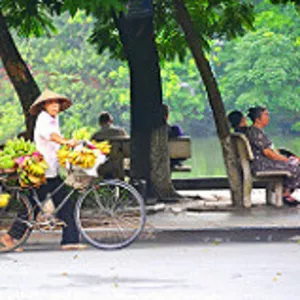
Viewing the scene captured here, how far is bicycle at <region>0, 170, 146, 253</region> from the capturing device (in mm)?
10844

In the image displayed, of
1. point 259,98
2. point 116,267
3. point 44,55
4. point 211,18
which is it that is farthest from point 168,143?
point 44,55

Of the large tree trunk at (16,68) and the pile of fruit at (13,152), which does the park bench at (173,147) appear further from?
the pile of fruit at (13,152)

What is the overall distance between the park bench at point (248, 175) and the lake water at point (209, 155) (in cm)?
2028

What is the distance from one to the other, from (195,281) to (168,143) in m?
7.73

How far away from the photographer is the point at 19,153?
35.7ft

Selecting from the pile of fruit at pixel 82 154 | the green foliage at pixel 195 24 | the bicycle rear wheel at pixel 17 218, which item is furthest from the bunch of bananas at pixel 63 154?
the green foliage at pixel 195 24

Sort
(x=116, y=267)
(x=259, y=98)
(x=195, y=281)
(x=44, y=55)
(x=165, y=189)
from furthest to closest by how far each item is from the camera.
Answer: (x=44, y=55), (x=259, y=98), (x=165, y=189), (x=116, y=267), (x=195, y=281)

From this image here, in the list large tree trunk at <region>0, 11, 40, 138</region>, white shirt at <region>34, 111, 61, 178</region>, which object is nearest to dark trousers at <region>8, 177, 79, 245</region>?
white shirt at <region>34, 111, 61, 178</region>

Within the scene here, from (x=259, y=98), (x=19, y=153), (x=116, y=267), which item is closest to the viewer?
(x=116, y=267)

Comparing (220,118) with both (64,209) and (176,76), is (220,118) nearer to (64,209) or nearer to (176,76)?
(64,209)

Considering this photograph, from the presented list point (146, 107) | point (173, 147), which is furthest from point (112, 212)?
point (173, 147)

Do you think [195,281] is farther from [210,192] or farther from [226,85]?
[226,85]

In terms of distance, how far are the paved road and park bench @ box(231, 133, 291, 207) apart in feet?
8.24

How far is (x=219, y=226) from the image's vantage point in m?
11.8
